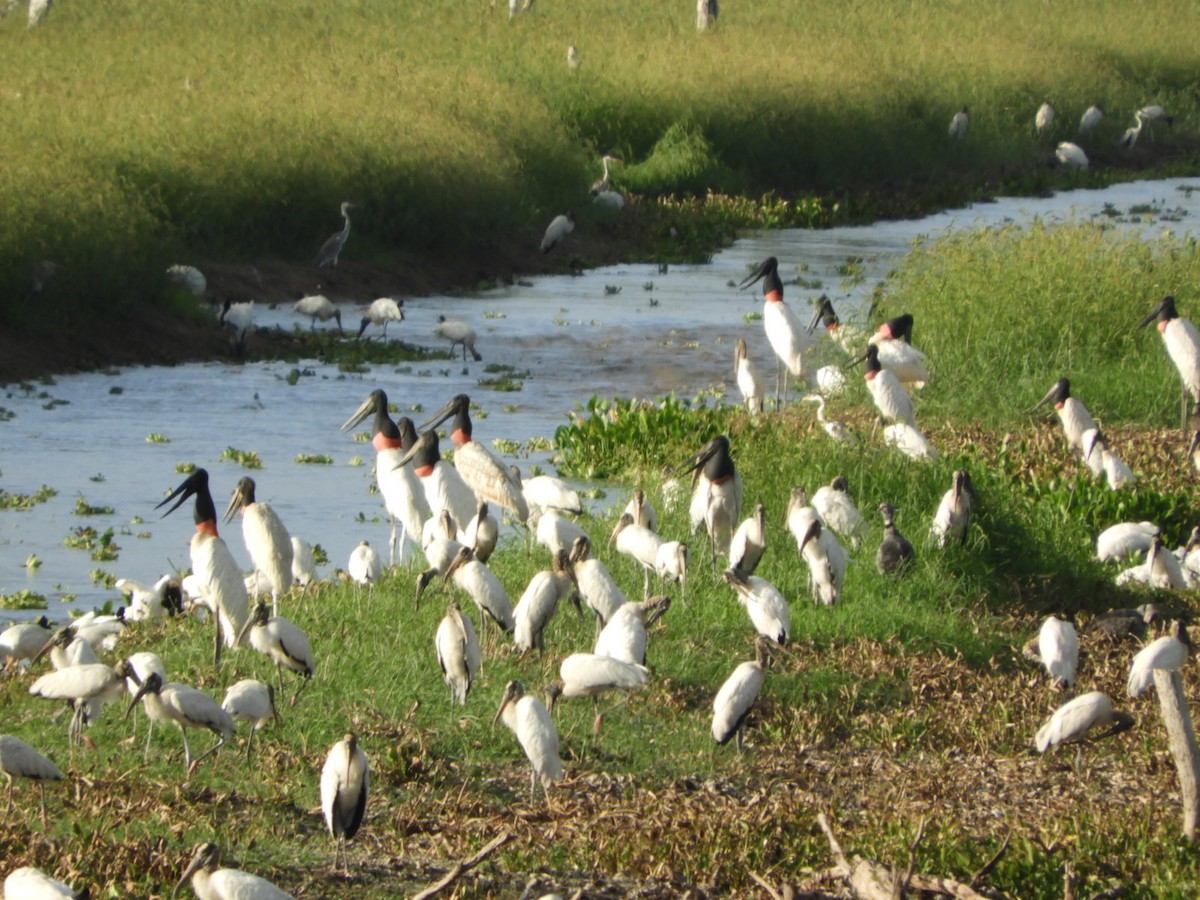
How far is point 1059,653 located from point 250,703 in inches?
137

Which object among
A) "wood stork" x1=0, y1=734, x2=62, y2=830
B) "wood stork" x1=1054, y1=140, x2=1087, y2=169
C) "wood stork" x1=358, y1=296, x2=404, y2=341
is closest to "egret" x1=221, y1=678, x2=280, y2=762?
"wood stork" x1=0, y1=734, x2=62, y2=830

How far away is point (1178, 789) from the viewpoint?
693 cm

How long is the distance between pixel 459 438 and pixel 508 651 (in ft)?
11.2

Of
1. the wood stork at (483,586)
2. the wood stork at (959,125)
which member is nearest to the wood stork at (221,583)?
the wood stork at (483,586)

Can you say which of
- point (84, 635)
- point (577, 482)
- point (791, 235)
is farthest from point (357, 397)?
point (791, 235)

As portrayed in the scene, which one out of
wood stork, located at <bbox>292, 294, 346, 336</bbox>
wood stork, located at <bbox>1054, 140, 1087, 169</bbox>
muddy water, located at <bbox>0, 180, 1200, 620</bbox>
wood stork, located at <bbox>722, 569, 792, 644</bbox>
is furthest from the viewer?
wood stork, located at <bbox>1054, 140, 1087, 169</bbox>

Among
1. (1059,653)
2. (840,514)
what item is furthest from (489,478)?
(1059,653)

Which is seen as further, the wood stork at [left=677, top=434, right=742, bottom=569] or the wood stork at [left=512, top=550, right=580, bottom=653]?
the wood stork at [left=677, top=434, right=742, bottom=569]

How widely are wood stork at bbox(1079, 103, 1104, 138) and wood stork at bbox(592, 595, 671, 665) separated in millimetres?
32485

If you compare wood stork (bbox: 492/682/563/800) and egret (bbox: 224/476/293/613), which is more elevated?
wood stork (bbox: 492/682/563/800)

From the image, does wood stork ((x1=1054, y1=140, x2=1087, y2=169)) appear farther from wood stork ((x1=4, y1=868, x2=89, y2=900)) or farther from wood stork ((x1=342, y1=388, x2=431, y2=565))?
wood stork ((x1=4, y1=868, x2=89, y2=900))

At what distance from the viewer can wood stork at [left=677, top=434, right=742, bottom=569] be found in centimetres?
954

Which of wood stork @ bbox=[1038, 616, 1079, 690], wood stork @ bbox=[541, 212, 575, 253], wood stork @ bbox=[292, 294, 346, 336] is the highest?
wood stork @ bbox=[1038, 616, 1079, 690]

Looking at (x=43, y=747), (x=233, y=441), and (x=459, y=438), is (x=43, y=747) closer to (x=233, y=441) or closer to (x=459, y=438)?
(x=459, y=438)
